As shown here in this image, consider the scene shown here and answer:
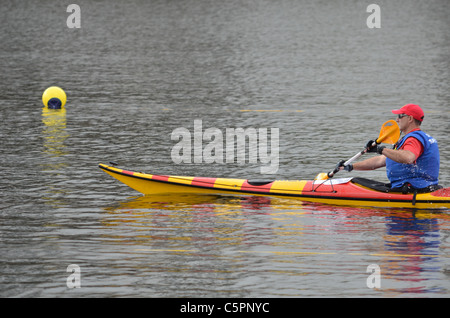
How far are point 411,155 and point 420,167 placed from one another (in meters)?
0.49

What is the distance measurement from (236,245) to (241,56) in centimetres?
2559

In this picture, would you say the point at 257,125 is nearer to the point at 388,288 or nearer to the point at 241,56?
the point at 388,288

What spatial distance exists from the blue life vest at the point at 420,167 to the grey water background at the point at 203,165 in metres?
0.49

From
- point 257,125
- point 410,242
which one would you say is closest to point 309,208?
point 410,242

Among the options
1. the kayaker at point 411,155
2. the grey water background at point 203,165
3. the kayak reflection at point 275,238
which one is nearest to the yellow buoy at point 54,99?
the grey water background at point 203,165

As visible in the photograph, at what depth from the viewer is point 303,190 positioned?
12.5 m

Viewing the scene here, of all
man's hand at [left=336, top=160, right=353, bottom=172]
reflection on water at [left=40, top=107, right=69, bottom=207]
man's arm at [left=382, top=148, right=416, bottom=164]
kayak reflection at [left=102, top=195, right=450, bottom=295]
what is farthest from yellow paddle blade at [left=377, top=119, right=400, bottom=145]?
reflection on water at [left=40, top=107, right=69, bottom=207]

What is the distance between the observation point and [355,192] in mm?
12320

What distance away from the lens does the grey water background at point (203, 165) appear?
30.8 feet

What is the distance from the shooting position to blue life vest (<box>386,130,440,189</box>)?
461 inches

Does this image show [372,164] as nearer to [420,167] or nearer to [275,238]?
[420,167]
